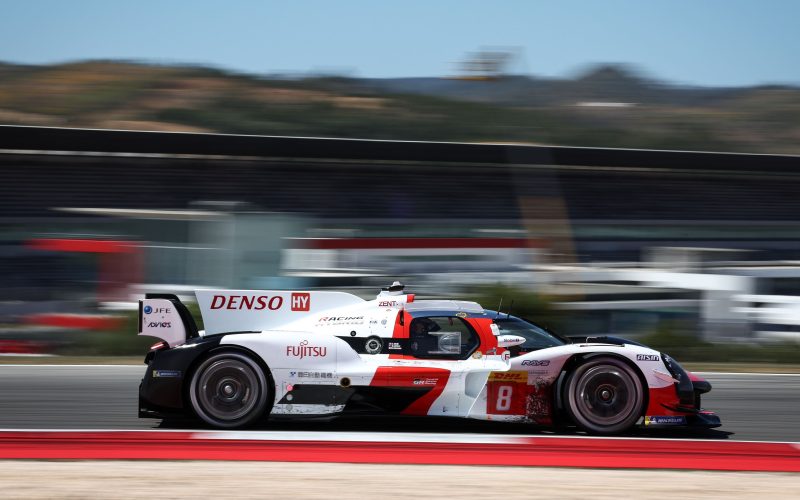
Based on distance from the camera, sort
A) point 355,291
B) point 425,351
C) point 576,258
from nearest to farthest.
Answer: point 425,351
point 355,291
point 576,258

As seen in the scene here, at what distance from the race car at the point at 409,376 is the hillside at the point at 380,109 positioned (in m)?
34.6

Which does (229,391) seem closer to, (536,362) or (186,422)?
(186,422)

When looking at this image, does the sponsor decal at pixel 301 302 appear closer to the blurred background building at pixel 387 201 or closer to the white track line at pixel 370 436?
the white track line at pixel 370 436

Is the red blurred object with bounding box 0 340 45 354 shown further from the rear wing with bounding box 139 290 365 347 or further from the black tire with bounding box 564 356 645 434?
the black tire with bounding box 564 356 645 434

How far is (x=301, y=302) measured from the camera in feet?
24.8

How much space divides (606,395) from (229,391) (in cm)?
319


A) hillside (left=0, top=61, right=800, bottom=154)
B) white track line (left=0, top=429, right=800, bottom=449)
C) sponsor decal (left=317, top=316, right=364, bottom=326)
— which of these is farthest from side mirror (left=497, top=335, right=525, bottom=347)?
hillside (left=0, top=61, right=800, bottom=154)

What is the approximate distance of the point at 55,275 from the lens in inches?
867

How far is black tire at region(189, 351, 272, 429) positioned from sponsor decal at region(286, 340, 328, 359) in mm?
294

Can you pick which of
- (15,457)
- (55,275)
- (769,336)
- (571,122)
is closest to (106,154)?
(55,275)

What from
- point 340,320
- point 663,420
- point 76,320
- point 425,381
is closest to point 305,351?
point 340,320

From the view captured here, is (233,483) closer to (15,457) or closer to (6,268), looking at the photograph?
(15,457)

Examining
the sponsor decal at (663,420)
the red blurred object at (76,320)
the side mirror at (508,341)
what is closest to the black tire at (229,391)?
the side mirror at (508,341)

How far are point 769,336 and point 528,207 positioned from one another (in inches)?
663
